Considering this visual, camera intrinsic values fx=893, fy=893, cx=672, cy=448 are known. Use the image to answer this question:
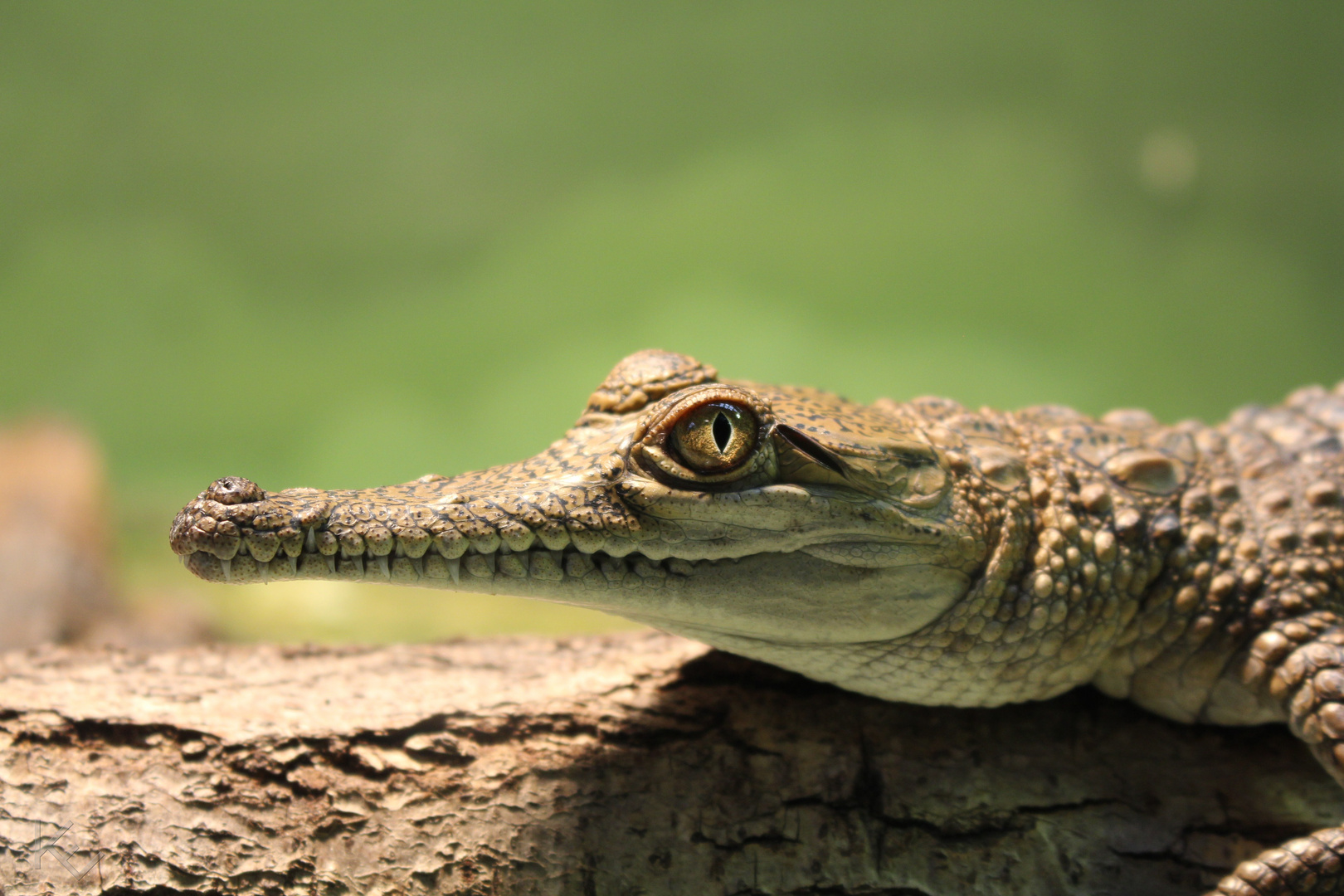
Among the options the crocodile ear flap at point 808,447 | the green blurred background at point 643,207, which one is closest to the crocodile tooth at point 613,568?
the crocodile ear flap at point 808,447

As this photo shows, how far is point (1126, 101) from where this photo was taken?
19.8 ft

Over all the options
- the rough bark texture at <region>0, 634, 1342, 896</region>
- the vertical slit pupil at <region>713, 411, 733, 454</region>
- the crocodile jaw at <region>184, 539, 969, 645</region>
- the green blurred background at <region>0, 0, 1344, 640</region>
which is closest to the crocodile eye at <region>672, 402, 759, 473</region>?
the vertical slit pupil at <region>713, 411, 733, 454</region>

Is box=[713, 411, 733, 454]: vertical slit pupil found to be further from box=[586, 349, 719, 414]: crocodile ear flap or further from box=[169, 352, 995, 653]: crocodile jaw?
box=[586, 349, 719, 414]: crocodile ear flap

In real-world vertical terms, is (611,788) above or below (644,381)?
below

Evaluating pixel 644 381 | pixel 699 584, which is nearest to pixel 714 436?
pixel 699 584

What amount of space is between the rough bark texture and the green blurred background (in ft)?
11.3

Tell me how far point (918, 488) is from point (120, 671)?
2293mm

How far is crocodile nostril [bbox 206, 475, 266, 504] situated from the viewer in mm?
1829

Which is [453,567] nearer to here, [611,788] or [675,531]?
[675,531]

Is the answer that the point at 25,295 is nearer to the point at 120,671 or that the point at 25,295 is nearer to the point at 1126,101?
the point at 120,671

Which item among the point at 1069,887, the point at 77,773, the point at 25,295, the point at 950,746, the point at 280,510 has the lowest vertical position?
the point at 1069,887

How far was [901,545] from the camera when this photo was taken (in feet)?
6.97

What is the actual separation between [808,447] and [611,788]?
3.22 ft

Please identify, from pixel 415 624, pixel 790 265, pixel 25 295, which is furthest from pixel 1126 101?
pixel 25 295
